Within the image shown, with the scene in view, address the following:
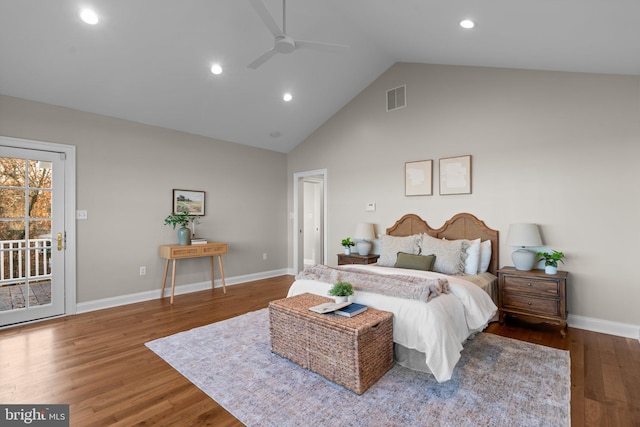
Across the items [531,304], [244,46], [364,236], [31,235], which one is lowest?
[531,304]

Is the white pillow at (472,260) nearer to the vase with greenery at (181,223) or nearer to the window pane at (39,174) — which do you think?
the vase with greenery at (181,223)

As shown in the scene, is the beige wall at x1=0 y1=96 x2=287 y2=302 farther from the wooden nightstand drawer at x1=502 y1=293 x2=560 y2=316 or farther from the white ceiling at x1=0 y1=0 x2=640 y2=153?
the wooden nightstand drawer at x1=502 y1=293 x2=560 y2=316

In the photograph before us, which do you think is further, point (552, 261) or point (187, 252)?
point (187, 252)

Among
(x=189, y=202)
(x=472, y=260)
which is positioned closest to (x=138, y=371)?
(x=189, y=202)

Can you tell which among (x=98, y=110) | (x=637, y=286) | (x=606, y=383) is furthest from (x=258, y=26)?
(x=637, y=286)

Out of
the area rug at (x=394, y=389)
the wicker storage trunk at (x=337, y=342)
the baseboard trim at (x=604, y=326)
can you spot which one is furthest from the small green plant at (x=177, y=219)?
the baseboard trim at (x=604, y=326)

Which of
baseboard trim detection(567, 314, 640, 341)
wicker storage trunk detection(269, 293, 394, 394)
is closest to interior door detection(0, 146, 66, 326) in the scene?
wicker storage trunk detection(269, 293, 394, 394)

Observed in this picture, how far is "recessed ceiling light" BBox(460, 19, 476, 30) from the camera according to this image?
2.93 meters

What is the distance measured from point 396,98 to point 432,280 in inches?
125

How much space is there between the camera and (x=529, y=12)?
2479 millimetres

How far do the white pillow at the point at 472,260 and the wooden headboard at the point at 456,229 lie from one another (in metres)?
0.22

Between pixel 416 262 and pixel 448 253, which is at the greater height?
pixel 448 253

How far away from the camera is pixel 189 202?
5.13 meters

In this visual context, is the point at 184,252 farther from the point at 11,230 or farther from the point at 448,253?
the point at 448,253
